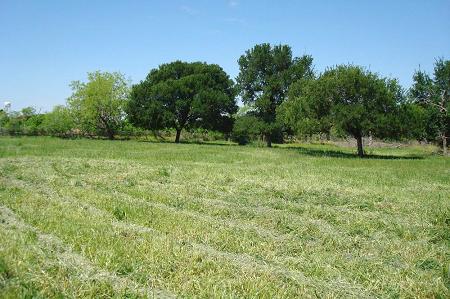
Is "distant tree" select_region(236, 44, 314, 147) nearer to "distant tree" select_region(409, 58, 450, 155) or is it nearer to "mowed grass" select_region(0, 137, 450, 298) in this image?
"distant tree" select_region(409, 58, 450, 155)

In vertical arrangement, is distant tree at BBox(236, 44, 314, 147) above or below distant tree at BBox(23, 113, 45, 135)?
above

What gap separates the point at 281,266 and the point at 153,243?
266 cm

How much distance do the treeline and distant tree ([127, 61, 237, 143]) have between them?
166mm

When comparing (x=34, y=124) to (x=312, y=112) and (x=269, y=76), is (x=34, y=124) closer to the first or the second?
(x=269, y=76)

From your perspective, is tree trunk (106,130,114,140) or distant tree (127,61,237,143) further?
tree trunk (106,130,114,140)

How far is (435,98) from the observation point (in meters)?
58.6

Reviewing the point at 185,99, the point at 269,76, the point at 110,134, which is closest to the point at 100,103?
the point at 110,134

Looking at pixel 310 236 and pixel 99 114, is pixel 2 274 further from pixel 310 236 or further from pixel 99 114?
pixel 99 114

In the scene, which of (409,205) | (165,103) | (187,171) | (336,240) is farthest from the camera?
(165,103)

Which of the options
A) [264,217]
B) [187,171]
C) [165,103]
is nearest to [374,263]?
[264,217]

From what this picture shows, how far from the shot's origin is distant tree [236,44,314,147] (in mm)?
60344

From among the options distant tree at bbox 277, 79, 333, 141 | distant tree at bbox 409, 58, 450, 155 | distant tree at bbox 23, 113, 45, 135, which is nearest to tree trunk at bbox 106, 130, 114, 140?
distant tree at bbox 23, 113, 45, 135

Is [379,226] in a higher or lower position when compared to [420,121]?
lower

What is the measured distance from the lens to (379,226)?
446 inches
